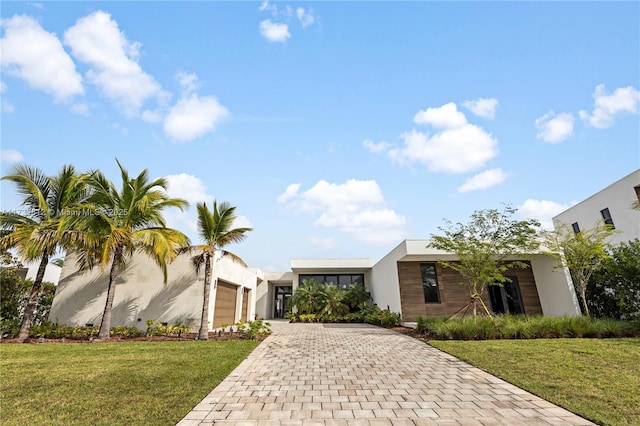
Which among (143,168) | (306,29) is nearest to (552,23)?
(306,29)

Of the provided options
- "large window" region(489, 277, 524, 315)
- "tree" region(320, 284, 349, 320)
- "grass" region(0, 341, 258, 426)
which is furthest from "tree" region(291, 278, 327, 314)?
"grass" region(0, 341, 258, 426)

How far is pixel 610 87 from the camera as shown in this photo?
7.67m

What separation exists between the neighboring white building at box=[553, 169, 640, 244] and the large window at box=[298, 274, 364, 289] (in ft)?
44.9

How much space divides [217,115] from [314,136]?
10.4 ft

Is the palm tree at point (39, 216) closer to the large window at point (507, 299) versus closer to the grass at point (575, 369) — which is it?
the grass at point (575, 369)

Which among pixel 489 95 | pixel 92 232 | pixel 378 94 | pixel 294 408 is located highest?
pixel 378 94

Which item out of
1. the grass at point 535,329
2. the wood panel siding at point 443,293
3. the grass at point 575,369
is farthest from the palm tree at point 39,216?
the wood panel siding at point 443,293

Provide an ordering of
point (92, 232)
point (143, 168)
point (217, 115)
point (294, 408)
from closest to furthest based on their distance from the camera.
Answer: point (294, 408)
point (217, 115)
point (92, 232)
point (143, 168)

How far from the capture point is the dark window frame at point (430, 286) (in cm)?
1492

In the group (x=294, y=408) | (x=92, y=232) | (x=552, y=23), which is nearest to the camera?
(x=294, y=408)

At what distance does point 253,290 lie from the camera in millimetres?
20391

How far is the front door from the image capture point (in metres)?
24.7

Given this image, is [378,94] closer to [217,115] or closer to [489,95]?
[489,95]

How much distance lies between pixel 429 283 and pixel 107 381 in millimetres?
14121
